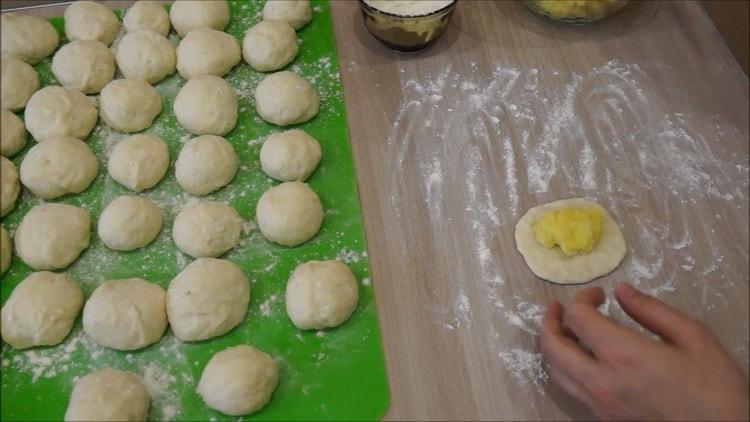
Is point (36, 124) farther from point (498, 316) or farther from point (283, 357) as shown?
point (498, 316)

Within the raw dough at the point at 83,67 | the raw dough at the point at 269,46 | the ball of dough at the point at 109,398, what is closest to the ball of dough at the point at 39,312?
the ball of dough at the point at 109,398

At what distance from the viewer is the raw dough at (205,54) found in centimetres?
178

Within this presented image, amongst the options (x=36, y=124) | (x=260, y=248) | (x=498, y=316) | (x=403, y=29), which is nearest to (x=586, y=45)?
(x=403, y=29)

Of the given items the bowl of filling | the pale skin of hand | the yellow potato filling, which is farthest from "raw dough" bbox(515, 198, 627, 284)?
the bowl of filling

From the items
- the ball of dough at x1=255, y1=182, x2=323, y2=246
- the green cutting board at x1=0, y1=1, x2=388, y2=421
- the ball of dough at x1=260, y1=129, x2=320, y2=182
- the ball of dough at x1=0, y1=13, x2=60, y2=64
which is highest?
the ball of dough at x1=0, y1=13, x2=60, y2=64

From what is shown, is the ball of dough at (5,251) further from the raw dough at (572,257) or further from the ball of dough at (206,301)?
the raw dough at (572,257)

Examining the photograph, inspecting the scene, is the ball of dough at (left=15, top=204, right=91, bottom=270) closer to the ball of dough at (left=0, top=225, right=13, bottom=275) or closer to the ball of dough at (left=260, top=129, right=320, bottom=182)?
the ball of dough at (left=0, top=225, right=13, bottom=275)

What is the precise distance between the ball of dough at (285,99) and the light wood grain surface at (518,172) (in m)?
0.14

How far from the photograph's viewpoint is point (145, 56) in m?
1.78

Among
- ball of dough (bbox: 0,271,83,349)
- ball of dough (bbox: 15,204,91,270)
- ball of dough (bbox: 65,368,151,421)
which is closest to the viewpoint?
ball of dough (bbox: 65,368,151,421)

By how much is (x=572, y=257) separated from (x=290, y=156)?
757 millimetres

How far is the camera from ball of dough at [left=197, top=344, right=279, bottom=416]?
129 centimetres

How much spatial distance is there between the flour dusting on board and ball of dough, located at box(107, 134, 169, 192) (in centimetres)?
62

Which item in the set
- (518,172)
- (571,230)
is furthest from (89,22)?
(571,230)
